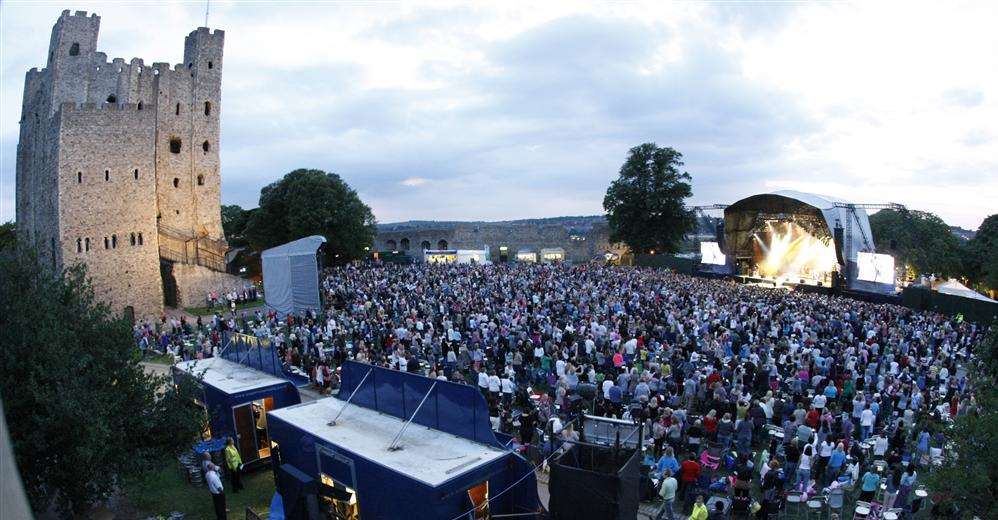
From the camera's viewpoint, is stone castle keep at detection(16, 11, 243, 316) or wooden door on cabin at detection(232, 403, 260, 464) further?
stone castle keep at detection(16, 11, 243, 316)

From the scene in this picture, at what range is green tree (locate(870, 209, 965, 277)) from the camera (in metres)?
41.3

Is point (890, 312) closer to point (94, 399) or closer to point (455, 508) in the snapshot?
point (455, 508)

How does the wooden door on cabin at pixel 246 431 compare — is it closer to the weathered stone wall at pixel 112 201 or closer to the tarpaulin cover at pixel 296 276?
the tarpaulin cover at pixel 296 276

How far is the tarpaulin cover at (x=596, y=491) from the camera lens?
562 cm

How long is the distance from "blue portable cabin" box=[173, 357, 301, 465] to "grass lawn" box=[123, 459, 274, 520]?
420 millimetres

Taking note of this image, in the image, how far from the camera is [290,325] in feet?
64.0

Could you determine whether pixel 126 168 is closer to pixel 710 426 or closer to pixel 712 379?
pixel 712 379

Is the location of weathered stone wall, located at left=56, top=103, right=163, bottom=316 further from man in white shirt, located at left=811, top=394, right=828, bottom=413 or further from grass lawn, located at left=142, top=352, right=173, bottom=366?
man in white shirt, located at left=811, top=394, right=828, bottom=413

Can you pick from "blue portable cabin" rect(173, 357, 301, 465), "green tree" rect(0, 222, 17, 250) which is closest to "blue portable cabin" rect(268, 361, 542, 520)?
"blue portable cabin" rect(173, 357, 301, 465)

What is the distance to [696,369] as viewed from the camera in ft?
40.7

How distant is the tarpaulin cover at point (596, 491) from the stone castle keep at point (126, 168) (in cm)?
2418

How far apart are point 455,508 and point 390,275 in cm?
2616

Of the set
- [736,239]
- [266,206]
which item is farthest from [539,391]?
[266,206]

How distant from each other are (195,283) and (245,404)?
2531 centimetres
